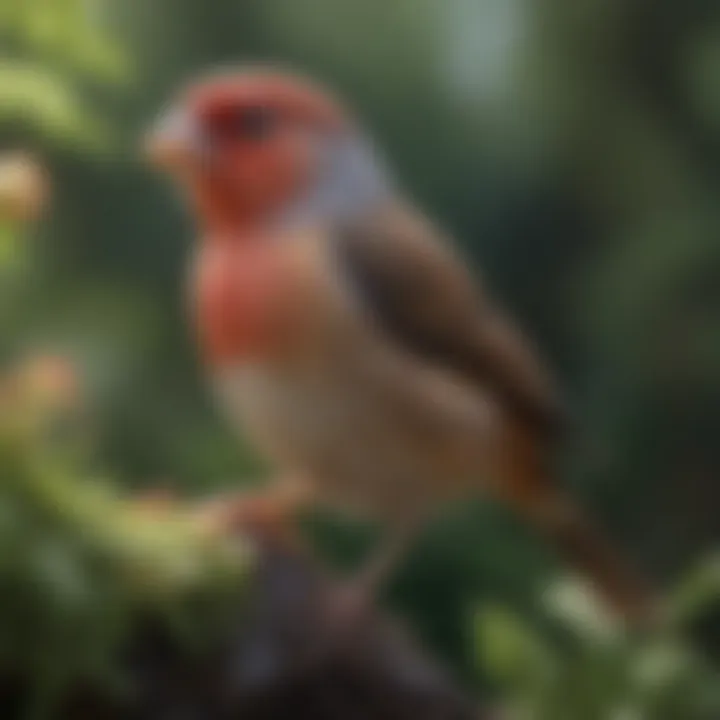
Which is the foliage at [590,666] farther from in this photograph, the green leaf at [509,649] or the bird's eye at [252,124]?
the bird's eye at [252,124]

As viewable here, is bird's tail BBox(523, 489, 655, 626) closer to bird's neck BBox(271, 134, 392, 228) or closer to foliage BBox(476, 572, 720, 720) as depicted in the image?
foliage BBox(476, 572, 720, 720)

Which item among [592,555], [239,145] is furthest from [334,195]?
[592,555]

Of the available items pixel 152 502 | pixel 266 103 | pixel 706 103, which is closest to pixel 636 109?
pixel 706 103

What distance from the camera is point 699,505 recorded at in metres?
0.96

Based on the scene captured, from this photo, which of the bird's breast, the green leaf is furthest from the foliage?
the bird's breast

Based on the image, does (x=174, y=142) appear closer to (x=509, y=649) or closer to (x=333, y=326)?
(x=333, y=326)

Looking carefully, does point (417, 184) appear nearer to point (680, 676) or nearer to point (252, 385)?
point (252, 385)

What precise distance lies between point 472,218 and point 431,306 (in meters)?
0.06

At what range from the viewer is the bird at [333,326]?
2.96 ft

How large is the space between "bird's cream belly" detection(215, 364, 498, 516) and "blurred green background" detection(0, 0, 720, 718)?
16 millimetres

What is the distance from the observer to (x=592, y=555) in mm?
938

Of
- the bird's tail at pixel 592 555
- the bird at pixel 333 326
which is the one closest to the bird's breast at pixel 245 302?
the bird at pixel 333 326

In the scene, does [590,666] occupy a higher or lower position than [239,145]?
lower

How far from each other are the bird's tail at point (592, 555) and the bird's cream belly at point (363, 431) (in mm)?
38
